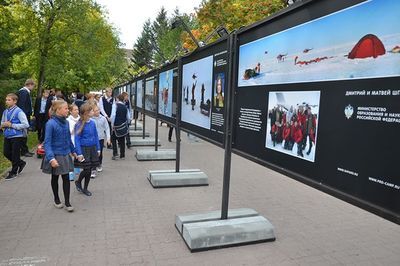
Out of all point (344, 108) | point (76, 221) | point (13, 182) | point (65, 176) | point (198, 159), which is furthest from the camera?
point (198, 159)

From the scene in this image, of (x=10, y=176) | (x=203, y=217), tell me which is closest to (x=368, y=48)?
(x=203, y=217)

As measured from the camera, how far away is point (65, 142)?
209 inches

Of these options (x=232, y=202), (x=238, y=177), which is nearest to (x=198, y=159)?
(x=238, y=177)

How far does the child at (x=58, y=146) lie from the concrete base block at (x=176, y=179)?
1.79 m

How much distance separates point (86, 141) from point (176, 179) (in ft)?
5.82

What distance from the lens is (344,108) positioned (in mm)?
2455

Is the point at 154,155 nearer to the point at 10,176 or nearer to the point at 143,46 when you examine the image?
the point at 10,176

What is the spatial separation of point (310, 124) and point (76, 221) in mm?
3509

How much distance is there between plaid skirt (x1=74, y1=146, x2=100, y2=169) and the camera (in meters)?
6.05

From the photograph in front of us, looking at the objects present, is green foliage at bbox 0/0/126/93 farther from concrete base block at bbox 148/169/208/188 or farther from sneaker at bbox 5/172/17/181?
concrete base block at bbox 148/169/208/188

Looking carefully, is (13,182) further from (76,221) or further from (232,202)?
(232,202)

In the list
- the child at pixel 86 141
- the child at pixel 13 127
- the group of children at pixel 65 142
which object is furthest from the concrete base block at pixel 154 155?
the child at pixel 86 141

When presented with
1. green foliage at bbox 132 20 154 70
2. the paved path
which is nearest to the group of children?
the paved path

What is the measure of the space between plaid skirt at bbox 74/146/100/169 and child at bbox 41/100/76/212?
0.65m
